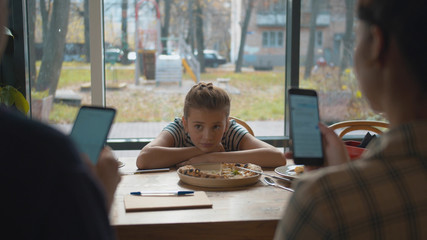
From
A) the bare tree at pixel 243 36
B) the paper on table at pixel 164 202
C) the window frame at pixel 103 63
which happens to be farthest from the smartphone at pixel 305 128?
the bare tree at pixel 243 36

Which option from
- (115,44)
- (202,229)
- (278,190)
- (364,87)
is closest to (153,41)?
(115,44)

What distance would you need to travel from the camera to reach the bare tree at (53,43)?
10.8ft

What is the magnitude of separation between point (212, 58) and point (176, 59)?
0.27m

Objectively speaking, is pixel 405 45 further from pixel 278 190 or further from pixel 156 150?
pixel 156 150

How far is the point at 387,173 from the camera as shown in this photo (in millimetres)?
731

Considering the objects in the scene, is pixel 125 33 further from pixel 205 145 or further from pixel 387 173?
pixel 387 173

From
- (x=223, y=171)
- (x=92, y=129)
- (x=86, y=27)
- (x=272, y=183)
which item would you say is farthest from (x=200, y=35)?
(x=92, y=129)

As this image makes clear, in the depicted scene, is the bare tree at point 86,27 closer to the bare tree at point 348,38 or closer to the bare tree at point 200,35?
the bare tree at point 200,35

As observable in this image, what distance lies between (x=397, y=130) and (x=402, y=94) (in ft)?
0.19

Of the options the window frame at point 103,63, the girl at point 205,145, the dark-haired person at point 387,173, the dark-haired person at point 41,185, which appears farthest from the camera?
the window frame at point 103,63

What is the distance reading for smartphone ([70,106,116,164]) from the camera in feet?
3.61

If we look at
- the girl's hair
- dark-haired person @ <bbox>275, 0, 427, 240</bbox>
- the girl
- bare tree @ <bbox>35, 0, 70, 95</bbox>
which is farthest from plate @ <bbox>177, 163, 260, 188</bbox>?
bare tree @ <bbox>35, 0, 70, 95</bbox>

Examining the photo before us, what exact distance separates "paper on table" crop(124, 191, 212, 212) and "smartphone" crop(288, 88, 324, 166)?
1.39 ft

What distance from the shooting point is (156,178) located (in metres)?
1.96
